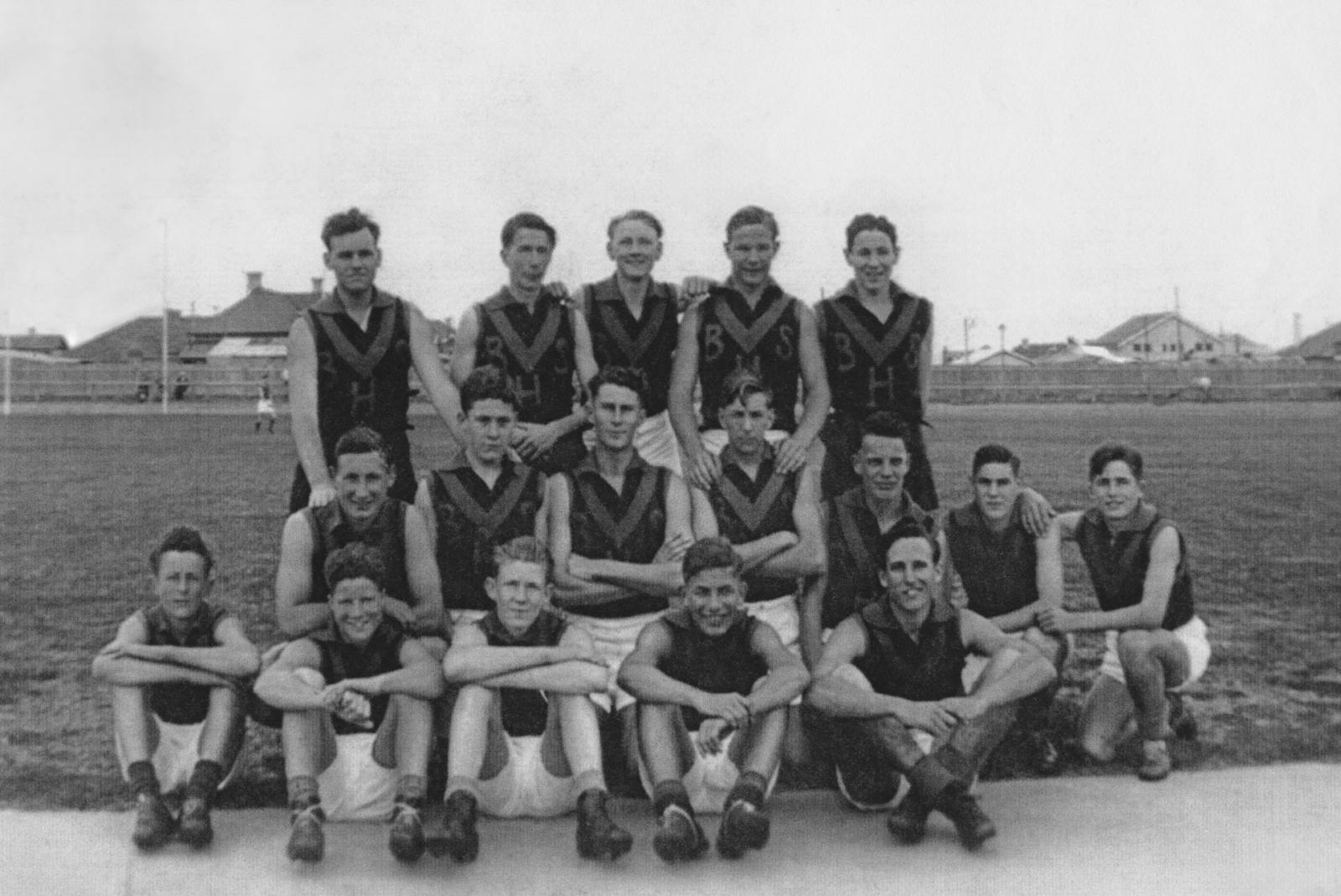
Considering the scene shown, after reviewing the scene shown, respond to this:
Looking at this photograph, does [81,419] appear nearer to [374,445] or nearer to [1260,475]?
[1260,475]

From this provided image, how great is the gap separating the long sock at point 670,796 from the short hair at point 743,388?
133 cm

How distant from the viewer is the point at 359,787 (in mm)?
3488

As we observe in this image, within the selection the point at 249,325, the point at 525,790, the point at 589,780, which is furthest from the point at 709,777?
the point at 249,325

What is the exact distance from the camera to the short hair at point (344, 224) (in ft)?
13.7

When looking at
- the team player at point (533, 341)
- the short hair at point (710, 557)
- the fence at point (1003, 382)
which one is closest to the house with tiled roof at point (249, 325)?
the fence at point (1003, 382)

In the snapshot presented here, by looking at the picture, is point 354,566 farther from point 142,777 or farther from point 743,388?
point 743,388

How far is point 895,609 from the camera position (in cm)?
364

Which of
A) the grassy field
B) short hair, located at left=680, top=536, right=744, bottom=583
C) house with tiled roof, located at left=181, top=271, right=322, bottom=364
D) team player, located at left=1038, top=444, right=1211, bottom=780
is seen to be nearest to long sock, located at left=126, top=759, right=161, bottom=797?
the grassy field

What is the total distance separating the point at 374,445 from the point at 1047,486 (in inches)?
370

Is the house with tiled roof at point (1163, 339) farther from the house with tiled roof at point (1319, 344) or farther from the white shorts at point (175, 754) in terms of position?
the white shorts at point (175, 754)

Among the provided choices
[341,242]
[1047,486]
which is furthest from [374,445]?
[1047,486]

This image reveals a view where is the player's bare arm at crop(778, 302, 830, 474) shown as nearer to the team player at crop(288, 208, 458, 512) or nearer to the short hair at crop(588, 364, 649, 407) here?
the short hair at crop(588, 364, 649, 407)

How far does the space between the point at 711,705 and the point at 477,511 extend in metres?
1.09

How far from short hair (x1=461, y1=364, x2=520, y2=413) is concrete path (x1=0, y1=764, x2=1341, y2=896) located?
134 centimetres
